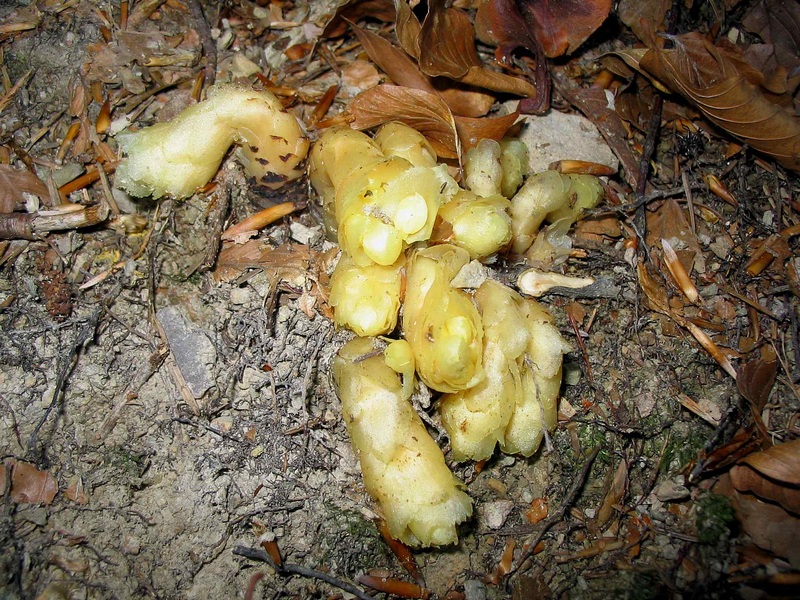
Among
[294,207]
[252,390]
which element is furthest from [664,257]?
[252,390]

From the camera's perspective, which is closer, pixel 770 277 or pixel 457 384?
pixel 457 384

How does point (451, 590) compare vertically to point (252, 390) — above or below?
below

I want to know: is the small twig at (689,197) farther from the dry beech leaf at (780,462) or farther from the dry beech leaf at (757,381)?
the dry beech leaf at (780,462)

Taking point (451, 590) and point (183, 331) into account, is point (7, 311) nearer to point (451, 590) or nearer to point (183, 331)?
point (183, 331)

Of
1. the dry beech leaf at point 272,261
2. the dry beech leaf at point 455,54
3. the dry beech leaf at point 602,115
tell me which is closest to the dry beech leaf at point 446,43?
the dry beech leaf at point 455,54

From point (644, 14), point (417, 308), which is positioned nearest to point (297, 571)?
point (417, 308)

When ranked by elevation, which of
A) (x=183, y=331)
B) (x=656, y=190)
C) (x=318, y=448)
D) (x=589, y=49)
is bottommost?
(x=318, y=448)

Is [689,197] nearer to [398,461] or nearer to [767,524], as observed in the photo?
[767,524]
